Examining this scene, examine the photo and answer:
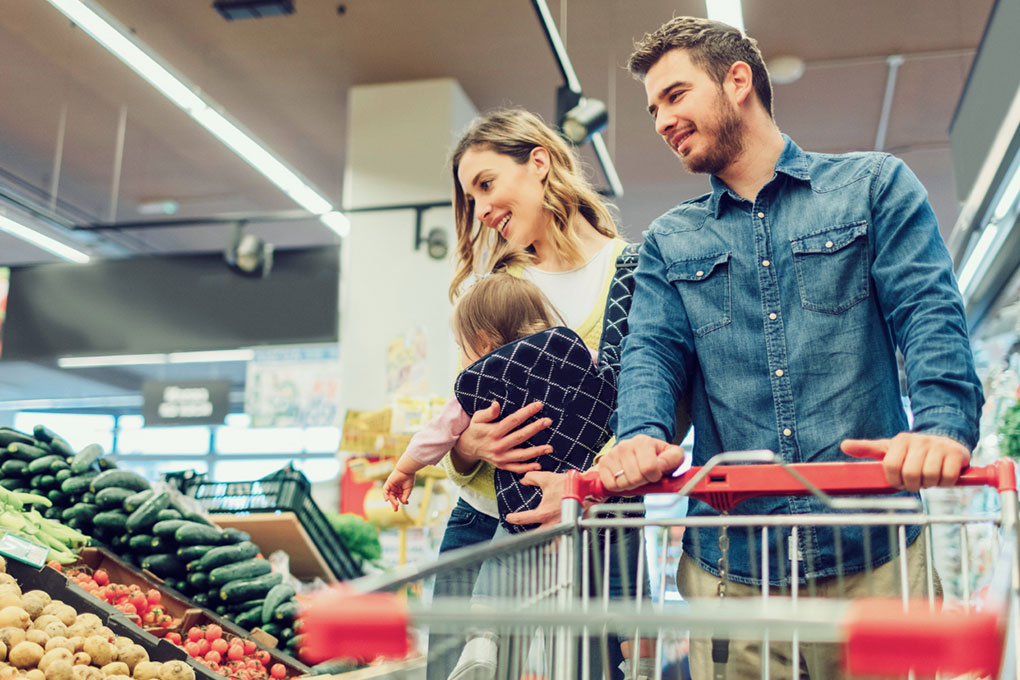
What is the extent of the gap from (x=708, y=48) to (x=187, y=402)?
28.3 feet

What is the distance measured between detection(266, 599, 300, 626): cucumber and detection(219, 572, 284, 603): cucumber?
0.08m

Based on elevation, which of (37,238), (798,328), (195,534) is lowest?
(195,534)

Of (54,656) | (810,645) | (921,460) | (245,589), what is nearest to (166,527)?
(245,589)

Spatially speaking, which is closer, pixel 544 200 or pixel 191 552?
pixel 544 200

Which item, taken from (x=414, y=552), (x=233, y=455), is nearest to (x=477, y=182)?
(x=414, y=552)

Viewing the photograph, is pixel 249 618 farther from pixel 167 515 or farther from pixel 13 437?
pixel 13 437

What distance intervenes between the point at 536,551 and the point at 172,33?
22.2ft

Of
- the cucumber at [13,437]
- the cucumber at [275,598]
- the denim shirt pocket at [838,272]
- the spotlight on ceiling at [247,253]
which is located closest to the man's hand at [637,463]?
the denim shirt pocket at [838,272]

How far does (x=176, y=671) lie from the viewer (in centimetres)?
264

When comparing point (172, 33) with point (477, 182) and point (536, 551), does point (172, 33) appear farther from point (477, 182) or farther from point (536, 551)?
point (536, 551)

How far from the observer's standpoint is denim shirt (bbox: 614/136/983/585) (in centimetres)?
142

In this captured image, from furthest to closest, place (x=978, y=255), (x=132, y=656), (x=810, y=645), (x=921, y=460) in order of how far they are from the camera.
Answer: (x=978, y=255), (x=132, y=656), (x=810, y=645), (x=921, y=460)

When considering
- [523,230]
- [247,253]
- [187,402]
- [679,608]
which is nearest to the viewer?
[679,608]

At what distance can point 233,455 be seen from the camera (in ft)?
53.3
